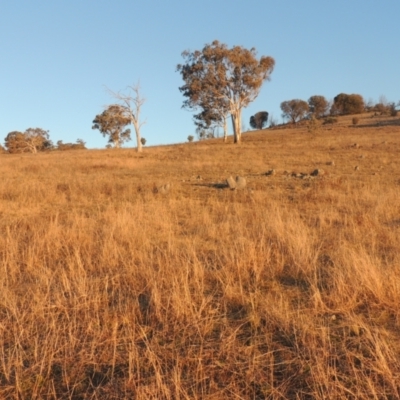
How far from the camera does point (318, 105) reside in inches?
2857

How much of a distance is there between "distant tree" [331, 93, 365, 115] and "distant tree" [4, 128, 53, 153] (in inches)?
1945

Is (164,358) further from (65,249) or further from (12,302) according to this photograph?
(65,249)

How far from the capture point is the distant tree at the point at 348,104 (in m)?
69.8

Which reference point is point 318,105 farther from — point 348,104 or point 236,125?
point 236,125

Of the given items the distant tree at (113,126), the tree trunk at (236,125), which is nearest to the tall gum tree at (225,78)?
the tree trunk at (236,125)

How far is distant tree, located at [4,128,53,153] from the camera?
197 ft

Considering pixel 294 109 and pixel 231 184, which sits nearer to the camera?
pixel 231 184

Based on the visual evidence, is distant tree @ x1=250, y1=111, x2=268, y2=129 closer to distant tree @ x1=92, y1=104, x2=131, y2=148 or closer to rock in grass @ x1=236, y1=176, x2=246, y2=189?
distant tree @ x1=92, y1=104, x2=131, y2=148

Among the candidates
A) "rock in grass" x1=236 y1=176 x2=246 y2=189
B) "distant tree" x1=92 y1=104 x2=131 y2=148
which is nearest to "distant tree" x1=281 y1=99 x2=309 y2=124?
"distant tree" x1=92 y1=104 x2=131 y2=148

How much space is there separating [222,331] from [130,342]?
648 millimetres

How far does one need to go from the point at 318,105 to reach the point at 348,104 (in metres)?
5.02

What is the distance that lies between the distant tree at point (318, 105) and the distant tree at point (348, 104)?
5.53ft

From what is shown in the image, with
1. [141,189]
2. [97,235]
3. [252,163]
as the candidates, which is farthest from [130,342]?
[252,163]


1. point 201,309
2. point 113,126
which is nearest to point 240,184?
point 201,309
